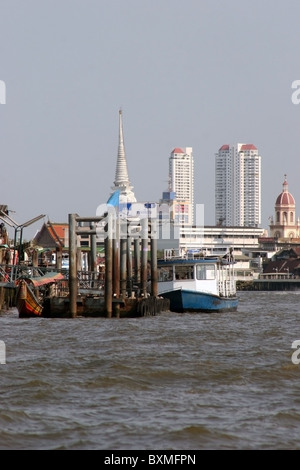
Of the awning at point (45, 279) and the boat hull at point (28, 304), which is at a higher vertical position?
the awning at point (45, 279)

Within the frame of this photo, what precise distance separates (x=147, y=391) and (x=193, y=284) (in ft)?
110

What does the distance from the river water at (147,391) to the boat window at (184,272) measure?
18460 millimetres

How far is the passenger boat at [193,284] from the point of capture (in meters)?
55.2

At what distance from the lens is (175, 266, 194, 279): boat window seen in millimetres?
56228

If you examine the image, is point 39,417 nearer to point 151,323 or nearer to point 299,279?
point 151,323

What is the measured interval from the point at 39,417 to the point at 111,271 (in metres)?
24.9

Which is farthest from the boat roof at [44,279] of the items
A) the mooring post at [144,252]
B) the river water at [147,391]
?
the river water at [147,391]

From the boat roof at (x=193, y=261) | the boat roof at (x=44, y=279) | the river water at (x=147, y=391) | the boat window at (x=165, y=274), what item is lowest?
the river water at (x=147, y=391)

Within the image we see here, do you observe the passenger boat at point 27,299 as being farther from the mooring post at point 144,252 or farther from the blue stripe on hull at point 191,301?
the blue stripe on hull at point 191,301

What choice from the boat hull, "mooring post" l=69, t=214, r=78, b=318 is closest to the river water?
"mooring post" l=69, t=214, r=78, b=318

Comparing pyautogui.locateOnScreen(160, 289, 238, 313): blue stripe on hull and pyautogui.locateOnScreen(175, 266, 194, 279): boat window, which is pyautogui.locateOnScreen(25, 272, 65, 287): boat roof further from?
pyautogui.locateOnScreen(175, 266, 194, 279): boat window

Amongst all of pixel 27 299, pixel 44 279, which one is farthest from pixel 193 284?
pixel 27 299

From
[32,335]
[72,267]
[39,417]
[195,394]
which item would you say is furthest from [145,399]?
[72,267]
